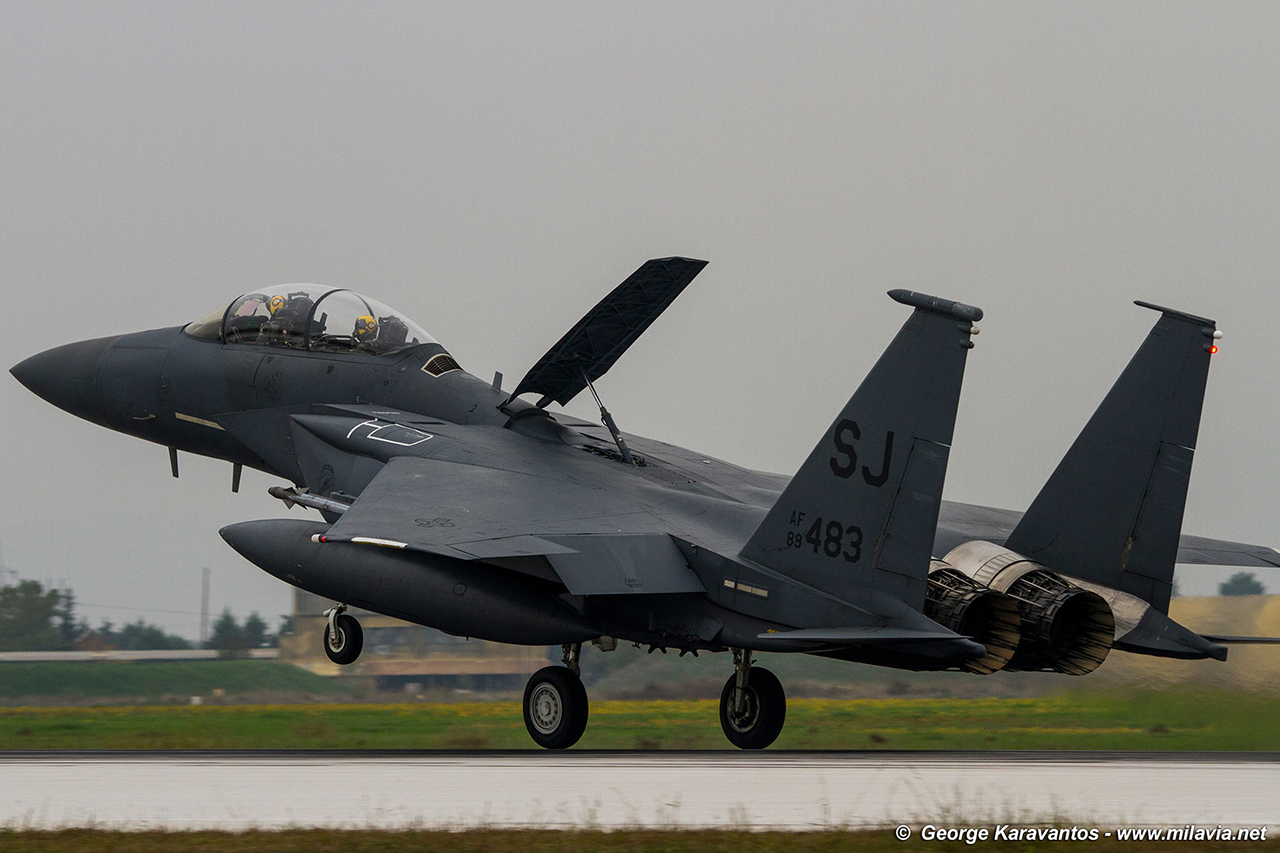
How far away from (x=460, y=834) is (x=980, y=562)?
632 cm

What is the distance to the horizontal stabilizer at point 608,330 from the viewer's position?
14969mm

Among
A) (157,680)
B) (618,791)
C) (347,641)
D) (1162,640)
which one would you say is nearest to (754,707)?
(618,791)

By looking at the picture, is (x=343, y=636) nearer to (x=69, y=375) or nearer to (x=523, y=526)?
(x=523, y=526)

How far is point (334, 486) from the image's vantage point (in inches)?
619

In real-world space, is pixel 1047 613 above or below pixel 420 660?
above

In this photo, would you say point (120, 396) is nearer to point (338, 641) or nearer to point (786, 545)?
point (338, 641)

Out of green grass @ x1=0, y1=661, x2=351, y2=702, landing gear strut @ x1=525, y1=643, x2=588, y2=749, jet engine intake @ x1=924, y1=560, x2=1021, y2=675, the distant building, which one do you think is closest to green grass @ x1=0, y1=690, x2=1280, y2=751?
green grass @ x1=0, y1=661, x2=351, y2=702

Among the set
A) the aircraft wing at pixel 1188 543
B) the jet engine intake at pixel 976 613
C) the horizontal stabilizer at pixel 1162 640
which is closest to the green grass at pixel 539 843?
the jet engine intake at pixel 976 613

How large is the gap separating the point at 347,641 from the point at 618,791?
5.74m

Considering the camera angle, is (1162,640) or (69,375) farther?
(69,375)

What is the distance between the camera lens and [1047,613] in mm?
12797

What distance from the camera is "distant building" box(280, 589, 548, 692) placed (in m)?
21.3

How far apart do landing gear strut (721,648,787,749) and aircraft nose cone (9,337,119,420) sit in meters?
9.32

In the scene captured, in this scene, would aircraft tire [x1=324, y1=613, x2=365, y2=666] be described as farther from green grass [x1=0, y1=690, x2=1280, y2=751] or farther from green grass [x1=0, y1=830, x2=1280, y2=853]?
green grass [x1=0, y1=830, x2=1280, y2=853]
